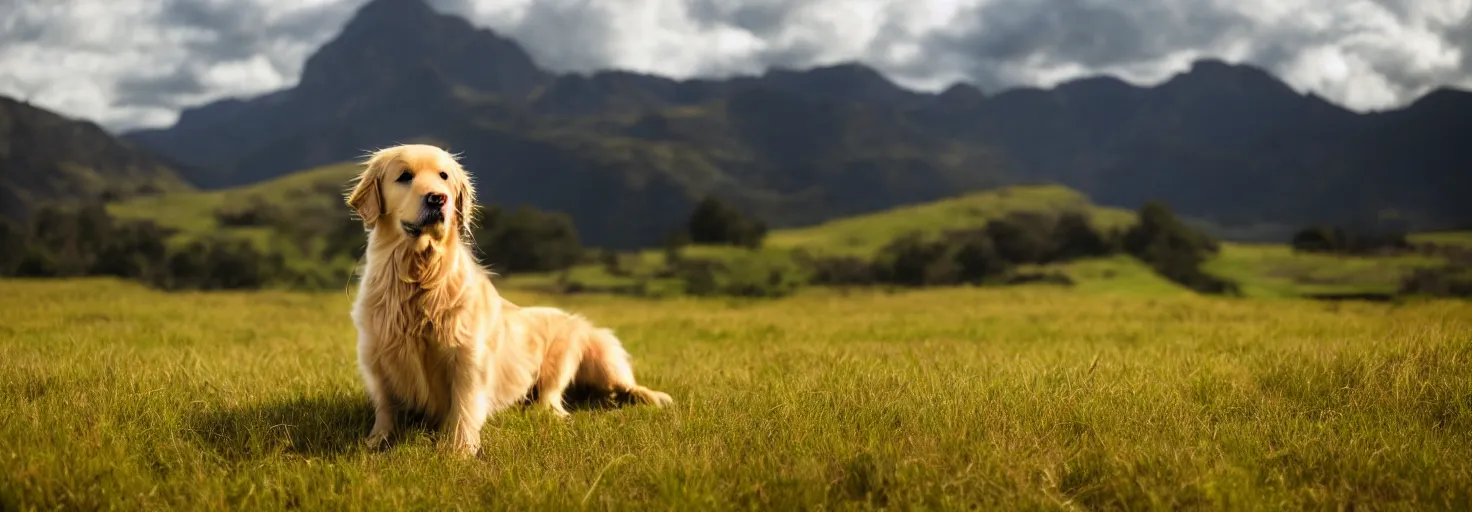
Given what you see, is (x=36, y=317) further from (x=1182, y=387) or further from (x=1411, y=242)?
(x=1411, y=242)

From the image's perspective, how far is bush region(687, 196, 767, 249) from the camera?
2447 inches

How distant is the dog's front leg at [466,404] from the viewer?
5.42 meters

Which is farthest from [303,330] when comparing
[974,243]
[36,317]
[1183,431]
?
[974,243]

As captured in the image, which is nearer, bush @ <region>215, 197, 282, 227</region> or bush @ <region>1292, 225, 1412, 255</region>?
bush @ <region>1292, 225, 1412, 255</region>

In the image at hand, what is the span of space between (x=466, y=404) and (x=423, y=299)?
759 mm

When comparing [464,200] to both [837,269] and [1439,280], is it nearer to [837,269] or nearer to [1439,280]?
[1439,280]

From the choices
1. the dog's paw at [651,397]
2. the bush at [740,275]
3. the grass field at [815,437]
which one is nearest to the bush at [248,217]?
the bush at [740,275]

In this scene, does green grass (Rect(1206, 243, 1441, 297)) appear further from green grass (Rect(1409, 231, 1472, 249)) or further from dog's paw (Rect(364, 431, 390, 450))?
dog's paw (Rect(364, 431, 390, 450))

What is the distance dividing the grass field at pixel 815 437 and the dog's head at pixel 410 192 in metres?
1.41

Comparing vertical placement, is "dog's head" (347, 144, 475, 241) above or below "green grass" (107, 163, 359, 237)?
below

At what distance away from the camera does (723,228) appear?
63844 millimetres

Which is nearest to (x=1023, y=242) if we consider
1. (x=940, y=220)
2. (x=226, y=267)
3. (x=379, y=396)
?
(x=940, y=220)

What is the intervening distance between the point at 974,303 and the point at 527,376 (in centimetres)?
1980

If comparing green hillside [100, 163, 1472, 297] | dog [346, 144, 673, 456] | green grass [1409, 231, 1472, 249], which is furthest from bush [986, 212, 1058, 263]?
dog [346, 144, 673, 456]
